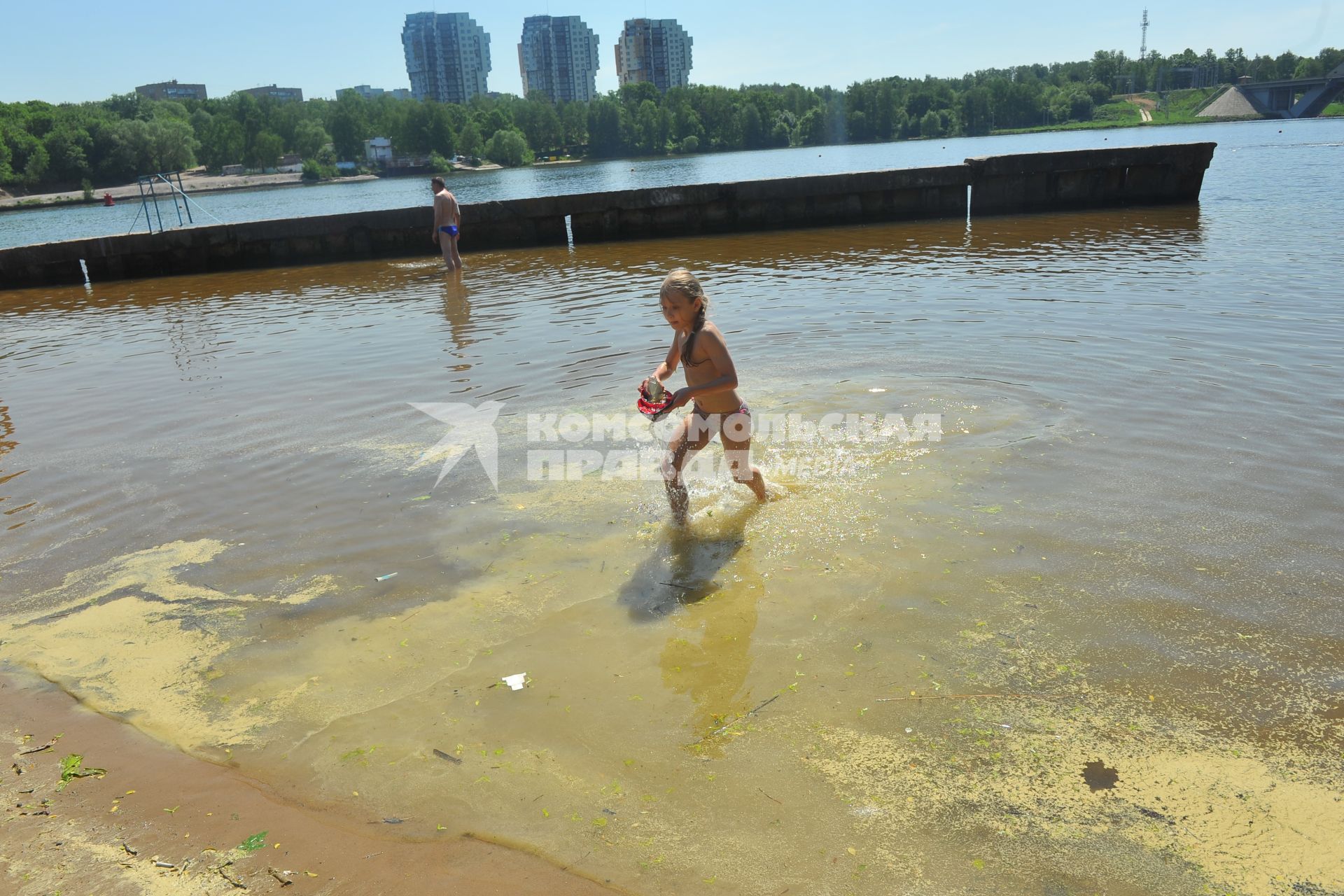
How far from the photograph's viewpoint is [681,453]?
577 cm

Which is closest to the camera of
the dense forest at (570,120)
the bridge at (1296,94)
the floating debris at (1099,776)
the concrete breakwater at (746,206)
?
the floating debris at (1099,776)

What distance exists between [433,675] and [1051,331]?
28.6ft

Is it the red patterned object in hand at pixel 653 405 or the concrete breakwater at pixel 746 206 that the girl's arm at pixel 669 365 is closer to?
the red patterned object in hand at pixel 653 405

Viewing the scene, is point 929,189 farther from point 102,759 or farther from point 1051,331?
point 102,759

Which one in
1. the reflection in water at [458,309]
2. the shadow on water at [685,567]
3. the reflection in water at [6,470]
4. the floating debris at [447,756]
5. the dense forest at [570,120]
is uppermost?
the dense forest at [570,120]

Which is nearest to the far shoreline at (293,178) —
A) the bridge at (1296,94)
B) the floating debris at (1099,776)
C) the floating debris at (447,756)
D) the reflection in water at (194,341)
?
the bridge at (1296,94)

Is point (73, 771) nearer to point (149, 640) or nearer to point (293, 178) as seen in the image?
point (149, 640)

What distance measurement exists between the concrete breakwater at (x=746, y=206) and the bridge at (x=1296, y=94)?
133338mm

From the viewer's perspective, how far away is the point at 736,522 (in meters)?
5.97

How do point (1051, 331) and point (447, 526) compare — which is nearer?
point (447, 526)

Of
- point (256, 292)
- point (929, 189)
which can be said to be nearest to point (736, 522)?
point (256, 292)

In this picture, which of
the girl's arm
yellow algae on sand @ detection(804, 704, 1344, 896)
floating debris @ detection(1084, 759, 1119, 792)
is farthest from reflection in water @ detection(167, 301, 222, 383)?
floating debris @ detection(1084, 759, 1119, 792)

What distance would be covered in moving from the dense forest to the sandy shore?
110m

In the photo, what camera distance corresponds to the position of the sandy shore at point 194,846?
9.86ft
